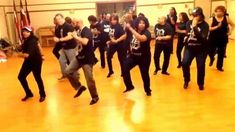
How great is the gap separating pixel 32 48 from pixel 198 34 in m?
3.03

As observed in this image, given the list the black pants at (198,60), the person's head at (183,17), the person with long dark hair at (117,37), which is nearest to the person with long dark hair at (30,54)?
the person with long dark hair at (117,37)

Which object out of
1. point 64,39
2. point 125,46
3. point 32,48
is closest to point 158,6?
point 125,46

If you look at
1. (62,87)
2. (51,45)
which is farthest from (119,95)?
(51,45)

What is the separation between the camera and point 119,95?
563cm

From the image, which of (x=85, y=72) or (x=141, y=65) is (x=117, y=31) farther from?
(x=85, y=72)

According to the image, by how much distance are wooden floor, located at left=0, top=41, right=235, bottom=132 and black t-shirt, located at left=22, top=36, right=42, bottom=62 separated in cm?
86

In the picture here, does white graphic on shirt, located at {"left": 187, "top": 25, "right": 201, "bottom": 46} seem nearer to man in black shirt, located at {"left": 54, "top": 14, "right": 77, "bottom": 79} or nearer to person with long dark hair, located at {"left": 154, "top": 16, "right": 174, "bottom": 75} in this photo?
person with long dark hair, located at {"left": 154, "top": 16, "right": 174, "bottom": 75}

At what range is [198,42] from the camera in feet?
17.8

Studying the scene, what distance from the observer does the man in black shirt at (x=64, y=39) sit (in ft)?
18.7

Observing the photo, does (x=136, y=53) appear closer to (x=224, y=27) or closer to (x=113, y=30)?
(x=113, y=30)

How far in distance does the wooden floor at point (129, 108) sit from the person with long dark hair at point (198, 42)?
45cm

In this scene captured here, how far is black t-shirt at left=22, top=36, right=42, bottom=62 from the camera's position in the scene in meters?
5.22

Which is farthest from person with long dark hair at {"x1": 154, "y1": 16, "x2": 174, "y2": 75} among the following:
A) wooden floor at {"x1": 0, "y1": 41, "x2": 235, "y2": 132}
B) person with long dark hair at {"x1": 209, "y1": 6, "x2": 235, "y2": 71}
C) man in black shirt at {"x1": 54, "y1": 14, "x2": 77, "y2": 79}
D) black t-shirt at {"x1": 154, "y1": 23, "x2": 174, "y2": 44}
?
man in black shirt at {"x1": 54, "y1": 14, "x2": 77, "y2": 79}

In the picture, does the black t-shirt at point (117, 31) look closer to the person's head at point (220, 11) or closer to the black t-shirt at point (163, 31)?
the black t-shirt at point (163, 31)
